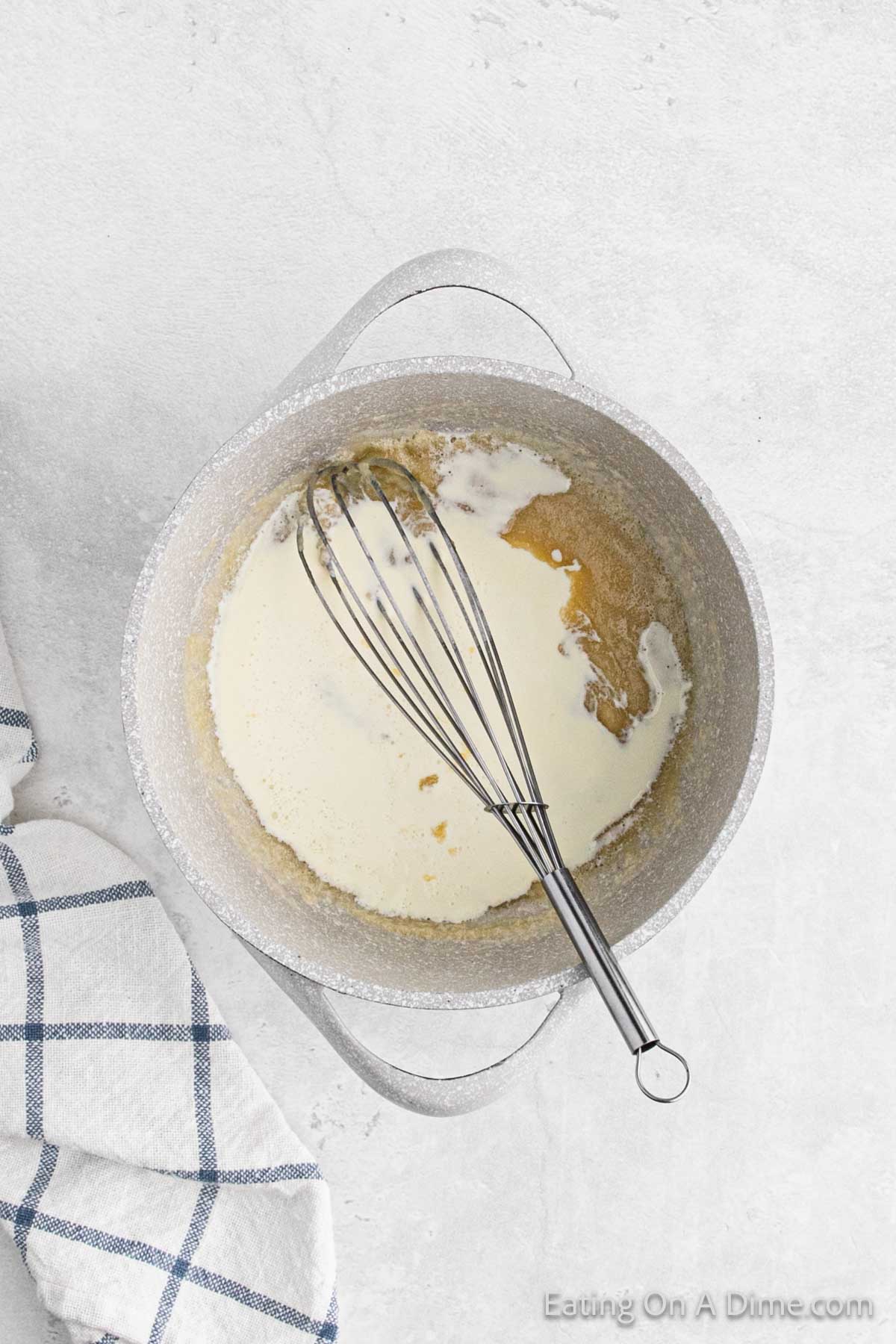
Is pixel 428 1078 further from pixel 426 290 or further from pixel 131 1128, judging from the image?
pixel 426 290

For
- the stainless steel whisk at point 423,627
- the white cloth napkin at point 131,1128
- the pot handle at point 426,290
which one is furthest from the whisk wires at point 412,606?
the white cloth napkin at point 131,1128

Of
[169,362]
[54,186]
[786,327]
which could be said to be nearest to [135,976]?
[169,362]

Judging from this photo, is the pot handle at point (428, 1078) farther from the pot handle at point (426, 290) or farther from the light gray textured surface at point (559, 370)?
the pot handle at point (426, 290)

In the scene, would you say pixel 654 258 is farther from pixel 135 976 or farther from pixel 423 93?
pixel 135 976

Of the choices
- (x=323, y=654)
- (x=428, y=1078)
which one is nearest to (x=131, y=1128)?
(x=428, y=1078)

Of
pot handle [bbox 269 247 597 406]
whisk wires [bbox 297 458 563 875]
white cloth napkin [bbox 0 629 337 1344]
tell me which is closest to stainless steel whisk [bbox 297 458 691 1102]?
A: whisk wires [bbox 297 458 563 875]

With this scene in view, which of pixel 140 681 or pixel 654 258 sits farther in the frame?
pixel 654 258

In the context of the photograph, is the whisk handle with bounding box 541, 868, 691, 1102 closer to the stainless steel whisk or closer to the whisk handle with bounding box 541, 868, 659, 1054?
the whisk handle with bounding box 541, 868, 659, 1054
